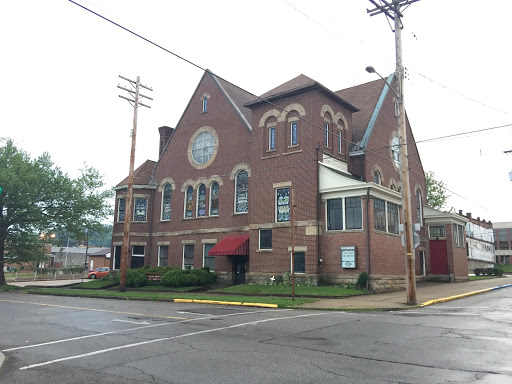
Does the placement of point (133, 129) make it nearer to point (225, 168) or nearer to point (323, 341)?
point (225, 168)

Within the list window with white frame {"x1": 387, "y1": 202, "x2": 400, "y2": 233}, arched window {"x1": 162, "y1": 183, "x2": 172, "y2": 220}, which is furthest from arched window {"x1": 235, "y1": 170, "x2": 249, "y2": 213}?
window with white frame {"x1": 387, "y1": 202, "x2": 400, "y2": 233}

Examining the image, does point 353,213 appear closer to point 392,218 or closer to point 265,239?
Result: point 392,218

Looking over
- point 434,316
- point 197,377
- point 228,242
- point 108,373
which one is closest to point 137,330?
point 108,373

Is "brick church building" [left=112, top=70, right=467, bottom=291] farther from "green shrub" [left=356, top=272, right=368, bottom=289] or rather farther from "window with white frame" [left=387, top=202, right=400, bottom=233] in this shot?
"green shrub" [left=356, top=272, right=368, bottom=289]

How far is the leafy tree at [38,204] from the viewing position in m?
33.0

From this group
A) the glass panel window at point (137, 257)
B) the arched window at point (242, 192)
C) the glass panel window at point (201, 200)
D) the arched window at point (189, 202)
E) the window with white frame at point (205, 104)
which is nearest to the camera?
the arched window at point (242, 192)

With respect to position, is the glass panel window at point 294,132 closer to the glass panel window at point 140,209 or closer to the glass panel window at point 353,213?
the glass panel window at point 353,213

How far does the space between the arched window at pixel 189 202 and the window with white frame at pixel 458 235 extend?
69.5 ft

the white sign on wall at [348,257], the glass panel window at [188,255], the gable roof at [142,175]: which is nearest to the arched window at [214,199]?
the glass panel window at [188,255]

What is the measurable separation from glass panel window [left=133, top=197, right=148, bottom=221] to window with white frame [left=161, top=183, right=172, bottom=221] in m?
1.76

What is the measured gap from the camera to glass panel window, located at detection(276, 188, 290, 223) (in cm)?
2638

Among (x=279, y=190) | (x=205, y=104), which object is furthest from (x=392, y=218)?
(x=205, y=104)

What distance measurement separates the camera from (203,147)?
33844 mm

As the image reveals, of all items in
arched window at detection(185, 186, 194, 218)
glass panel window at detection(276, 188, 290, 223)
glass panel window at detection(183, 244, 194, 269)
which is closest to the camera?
glass panel window at detection(276, 188, 290, 223)
